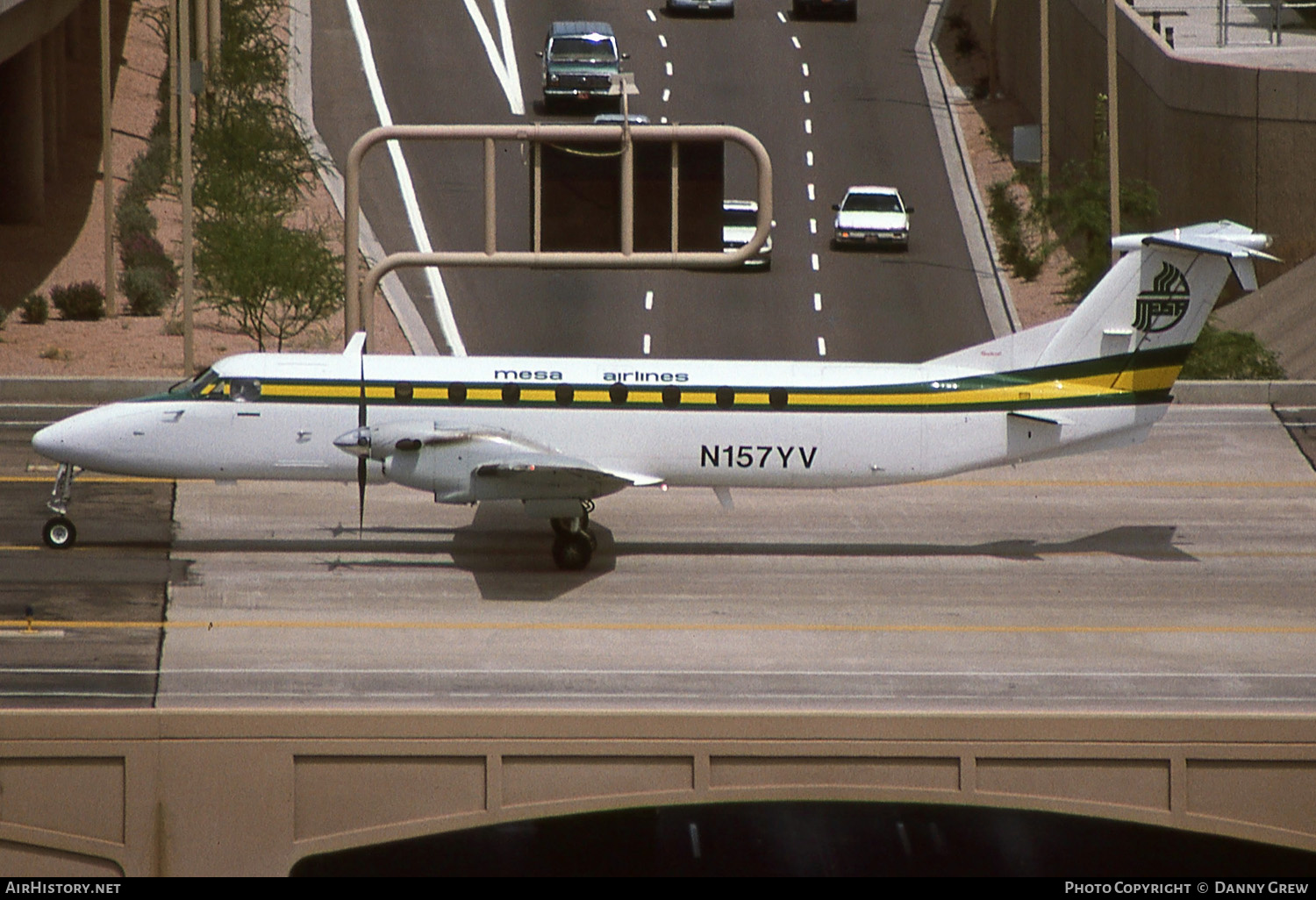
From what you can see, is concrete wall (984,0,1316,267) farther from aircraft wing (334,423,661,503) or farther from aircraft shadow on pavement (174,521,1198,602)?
aircraft wing (334,423,661,503)

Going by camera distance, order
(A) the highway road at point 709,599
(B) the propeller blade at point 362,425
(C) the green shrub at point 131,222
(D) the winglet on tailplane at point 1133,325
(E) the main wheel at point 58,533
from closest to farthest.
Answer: (A) the highway road at point 709,599 → (B) the propeller blade at point 362,425 → (D) the winglet on tailplane at point 1133,325 → (E) the main wheel at point 58,533 → (C) the green shrub at point 131,222

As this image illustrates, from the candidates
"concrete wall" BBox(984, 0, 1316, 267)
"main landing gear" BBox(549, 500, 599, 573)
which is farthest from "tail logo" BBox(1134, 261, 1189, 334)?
"concrete wall" BBox(984, 0, 1316, 267)

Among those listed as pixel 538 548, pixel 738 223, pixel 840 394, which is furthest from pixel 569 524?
pixel 738 223

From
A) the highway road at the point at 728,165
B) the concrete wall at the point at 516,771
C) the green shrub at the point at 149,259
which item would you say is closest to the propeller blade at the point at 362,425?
the concrete wall at the point at 516,771

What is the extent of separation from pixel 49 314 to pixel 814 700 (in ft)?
113

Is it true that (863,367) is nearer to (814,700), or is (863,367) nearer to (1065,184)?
(814,700)

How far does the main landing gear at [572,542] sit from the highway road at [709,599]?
1.06 ft

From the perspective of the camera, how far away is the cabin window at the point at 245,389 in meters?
30.7

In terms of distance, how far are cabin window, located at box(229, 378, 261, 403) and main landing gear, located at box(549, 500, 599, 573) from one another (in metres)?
5.72

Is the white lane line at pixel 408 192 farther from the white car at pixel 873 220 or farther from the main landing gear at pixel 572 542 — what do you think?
the main landing gear at pixel 572 542

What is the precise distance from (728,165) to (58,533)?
4034 cm

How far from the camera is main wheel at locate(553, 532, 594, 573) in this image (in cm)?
3064

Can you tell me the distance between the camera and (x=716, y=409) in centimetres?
3073

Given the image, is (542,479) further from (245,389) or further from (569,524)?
(245,389)
